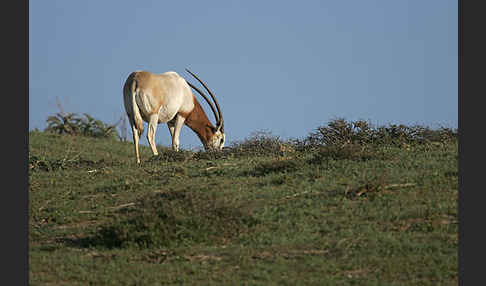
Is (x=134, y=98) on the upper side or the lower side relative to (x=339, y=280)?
upper

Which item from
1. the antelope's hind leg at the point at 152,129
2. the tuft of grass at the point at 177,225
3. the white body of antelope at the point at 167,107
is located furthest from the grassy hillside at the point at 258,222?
the antelope's hind leg at the point at 152,129

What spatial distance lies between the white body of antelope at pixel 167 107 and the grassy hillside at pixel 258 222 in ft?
8.82

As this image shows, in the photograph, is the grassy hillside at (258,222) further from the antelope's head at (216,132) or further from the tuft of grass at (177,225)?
the antelope's head at (216,132)

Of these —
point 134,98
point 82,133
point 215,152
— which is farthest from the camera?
point 82,133

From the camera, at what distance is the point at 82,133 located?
2362 centimetres

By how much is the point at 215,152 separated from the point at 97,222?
4790mm

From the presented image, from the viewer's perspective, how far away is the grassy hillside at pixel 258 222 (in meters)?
5.86

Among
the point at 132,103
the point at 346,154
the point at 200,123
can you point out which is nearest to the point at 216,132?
the point at 200,123

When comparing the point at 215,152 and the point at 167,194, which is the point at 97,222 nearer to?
the point at 167,194

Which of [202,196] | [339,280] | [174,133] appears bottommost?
[339,280]

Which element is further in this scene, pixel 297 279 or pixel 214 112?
pixel 214 112

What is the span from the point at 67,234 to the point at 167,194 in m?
1.15

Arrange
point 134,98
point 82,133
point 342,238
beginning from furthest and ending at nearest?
point 82,133 < point 134,98 < point 342,238

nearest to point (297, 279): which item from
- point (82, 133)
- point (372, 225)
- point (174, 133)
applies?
point (372, 225)
